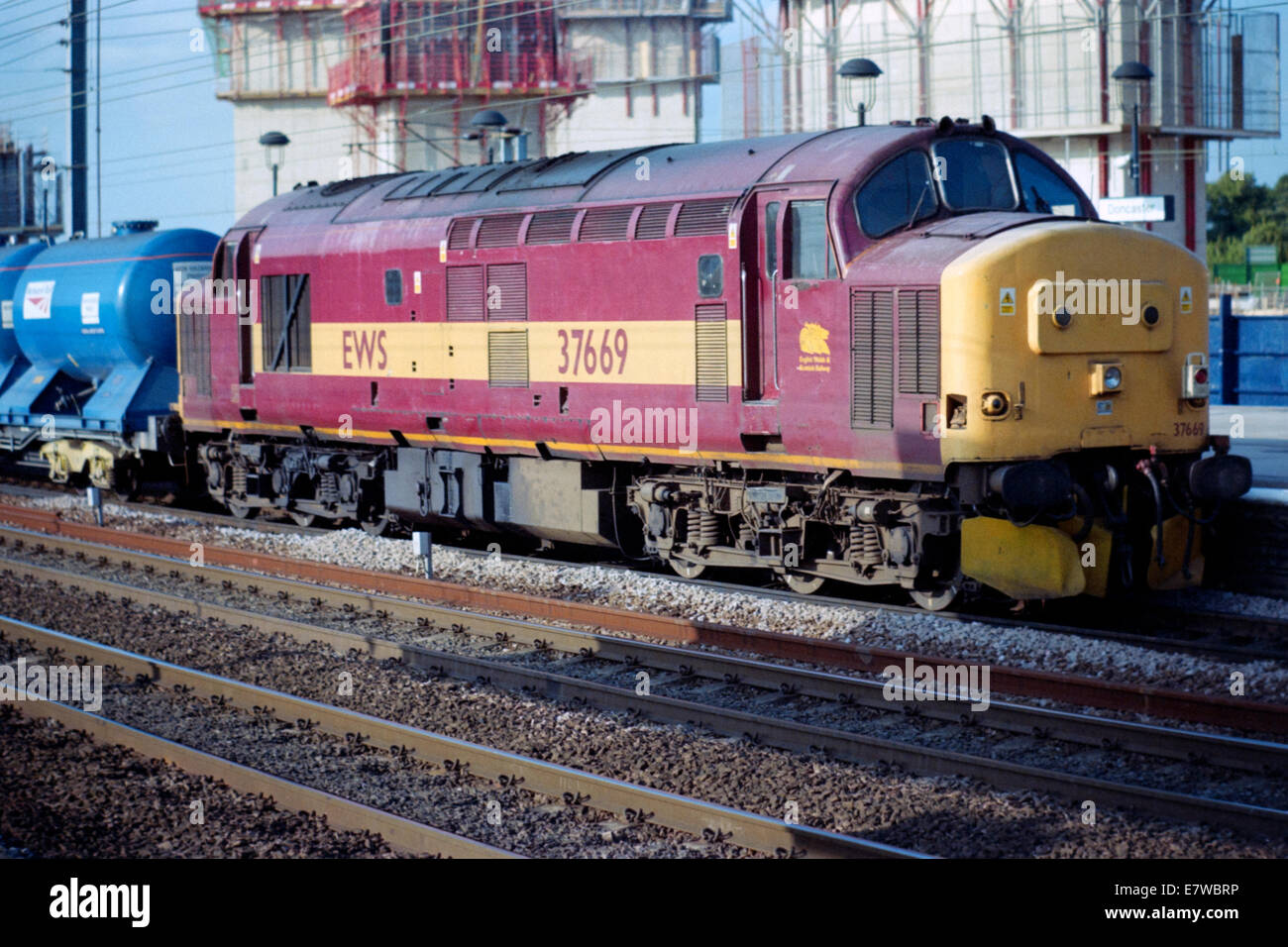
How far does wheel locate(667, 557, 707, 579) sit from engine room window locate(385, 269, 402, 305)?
187 inches

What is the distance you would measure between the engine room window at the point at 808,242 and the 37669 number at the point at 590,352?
88.8 inches

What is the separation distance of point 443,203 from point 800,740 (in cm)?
937

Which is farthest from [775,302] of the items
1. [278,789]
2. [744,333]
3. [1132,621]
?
[278,789]

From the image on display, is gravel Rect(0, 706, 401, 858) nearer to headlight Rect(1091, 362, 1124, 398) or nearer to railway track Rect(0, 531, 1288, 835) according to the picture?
railway track Rect(0, 531, 1288, 835)

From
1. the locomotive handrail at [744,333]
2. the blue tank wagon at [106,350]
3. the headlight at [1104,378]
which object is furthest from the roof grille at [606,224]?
the blue tank wagon at [106,350]

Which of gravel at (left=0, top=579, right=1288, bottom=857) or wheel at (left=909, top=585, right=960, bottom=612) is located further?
wheel at (left=909, top=585, right=960, bottom=612)

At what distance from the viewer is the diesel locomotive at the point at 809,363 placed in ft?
39.6

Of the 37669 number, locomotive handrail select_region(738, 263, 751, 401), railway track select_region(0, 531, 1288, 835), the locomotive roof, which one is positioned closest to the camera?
railway track select_region(0, 531, 1288, 835)

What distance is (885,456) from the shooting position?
→ 12547mm
